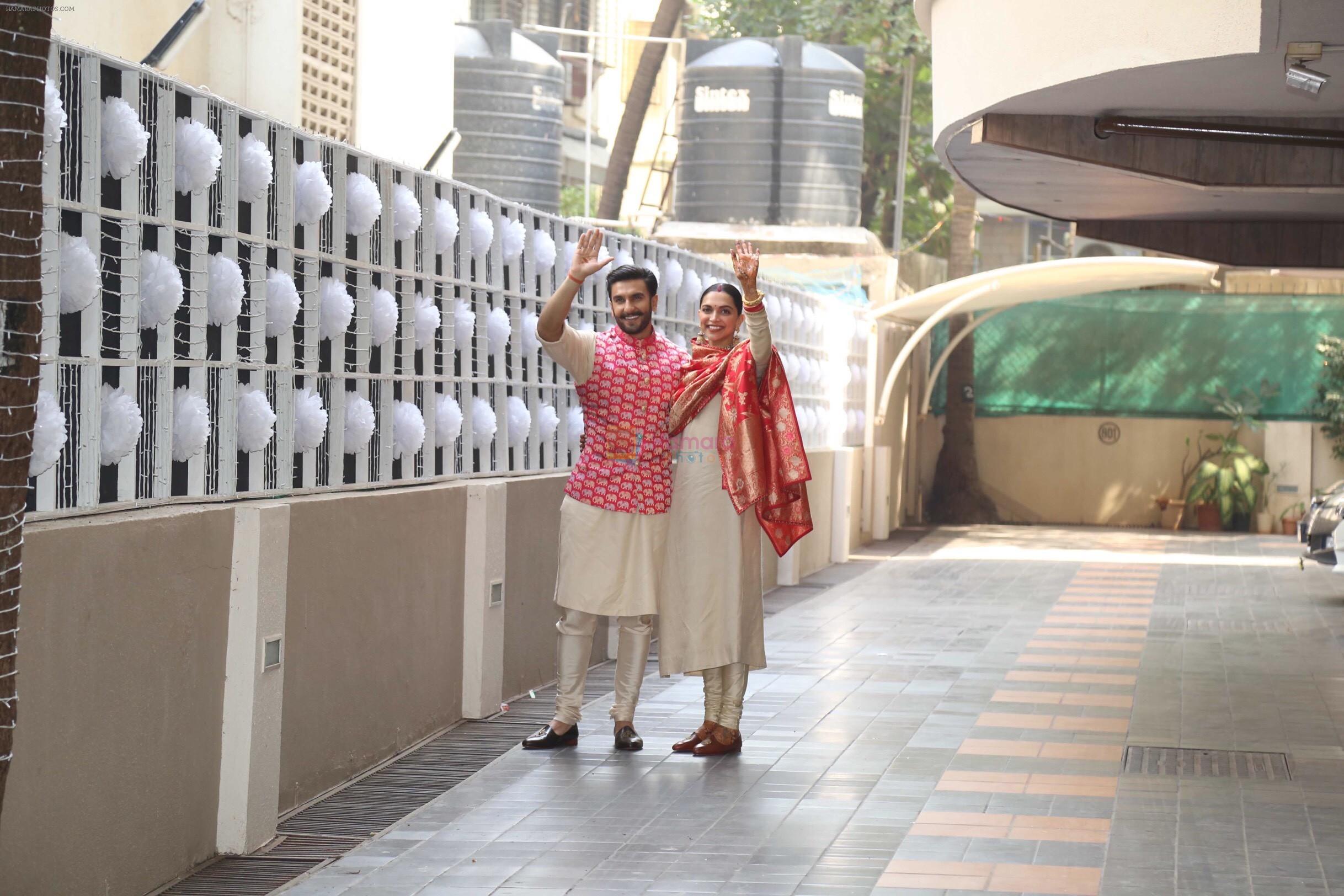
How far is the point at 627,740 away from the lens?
676 cm

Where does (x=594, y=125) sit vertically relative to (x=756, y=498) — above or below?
above

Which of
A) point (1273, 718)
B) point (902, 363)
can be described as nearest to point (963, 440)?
point (902, 363)

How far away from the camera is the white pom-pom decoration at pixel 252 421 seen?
5.43m

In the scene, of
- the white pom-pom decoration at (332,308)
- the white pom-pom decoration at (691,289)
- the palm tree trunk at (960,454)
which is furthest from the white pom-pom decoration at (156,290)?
the palm tree trunk at (960,454)

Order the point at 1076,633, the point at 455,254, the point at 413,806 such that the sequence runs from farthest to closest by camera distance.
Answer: the point at 1076,633 < the point at 455,254 < the point at 413,806

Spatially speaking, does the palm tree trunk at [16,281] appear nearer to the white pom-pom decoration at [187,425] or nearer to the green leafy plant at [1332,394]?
the white pom-pom decoration at [187,425]

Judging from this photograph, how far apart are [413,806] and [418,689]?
1.07 m

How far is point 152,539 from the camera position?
15.4ft

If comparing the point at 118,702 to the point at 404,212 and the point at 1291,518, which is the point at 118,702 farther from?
Answer: the point at 1291,518

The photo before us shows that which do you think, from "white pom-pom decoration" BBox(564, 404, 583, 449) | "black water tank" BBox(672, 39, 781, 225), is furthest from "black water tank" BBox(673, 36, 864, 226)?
"white pom-pom decoration" BBox(564, 404, 583, 449)

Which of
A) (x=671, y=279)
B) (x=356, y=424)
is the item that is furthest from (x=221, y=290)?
(x=671, y=279)

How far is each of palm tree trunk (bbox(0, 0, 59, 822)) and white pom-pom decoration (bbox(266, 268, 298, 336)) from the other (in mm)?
2645

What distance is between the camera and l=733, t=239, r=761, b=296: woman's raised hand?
6.29 m

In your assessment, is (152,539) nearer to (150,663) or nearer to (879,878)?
(150,663)
